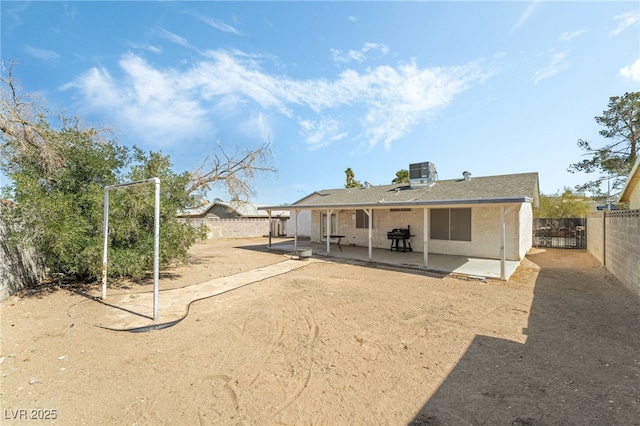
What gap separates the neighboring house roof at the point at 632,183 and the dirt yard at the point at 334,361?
4964 millimetres

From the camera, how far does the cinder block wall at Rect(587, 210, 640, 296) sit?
570 cm

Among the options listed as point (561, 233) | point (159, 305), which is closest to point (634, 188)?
point (561, 233)

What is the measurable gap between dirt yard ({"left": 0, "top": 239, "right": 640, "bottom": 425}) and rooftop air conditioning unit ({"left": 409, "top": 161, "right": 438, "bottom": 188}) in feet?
25.8

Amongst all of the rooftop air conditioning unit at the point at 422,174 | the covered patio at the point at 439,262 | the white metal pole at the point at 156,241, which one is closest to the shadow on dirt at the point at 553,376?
the covered patio at the point at 439,262

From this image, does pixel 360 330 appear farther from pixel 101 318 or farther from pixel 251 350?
pixel 101 318

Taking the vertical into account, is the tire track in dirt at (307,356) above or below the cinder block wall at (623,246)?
below

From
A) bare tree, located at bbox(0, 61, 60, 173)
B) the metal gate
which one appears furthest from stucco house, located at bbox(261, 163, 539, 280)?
bare tree, located at bbox(0, 61, 60, 173)

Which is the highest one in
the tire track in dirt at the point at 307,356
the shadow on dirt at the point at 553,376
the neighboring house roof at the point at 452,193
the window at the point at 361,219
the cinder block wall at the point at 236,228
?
the neighboring house roof at the point at 452,193

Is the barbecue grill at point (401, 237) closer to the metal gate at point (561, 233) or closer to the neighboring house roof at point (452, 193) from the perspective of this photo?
the neighboring house roof at point (452, 193)

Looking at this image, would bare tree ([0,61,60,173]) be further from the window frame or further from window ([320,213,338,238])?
the window frame

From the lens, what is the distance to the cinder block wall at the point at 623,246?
18.7 ft

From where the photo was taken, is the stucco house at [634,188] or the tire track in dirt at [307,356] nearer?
the tire track in dirt at [307,356]

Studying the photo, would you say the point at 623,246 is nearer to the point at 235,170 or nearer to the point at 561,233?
the point at 561,233

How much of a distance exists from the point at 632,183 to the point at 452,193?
550 cm
